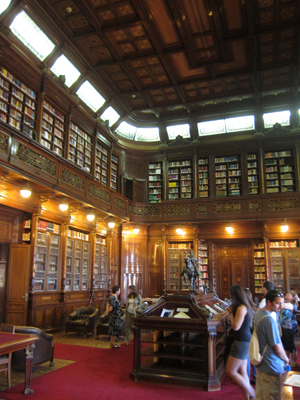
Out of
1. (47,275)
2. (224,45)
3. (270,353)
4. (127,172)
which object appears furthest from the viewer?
(127,172)

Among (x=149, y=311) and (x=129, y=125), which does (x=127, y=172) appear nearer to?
(x=129, y=125)

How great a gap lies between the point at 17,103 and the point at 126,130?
19.7 feet

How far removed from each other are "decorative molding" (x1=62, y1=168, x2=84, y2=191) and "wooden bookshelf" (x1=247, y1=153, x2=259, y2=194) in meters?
6.26

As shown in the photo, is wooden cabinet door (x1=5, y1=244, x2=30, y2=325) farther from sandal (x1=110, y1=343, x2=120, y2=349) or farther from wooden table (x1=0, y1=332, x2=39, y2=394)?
wooden table (x1=0, y1=332, x2=39, y2=394)

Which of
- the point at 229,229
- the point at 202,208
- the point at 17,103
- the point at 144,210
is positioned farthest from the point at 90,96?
the point at 229,229

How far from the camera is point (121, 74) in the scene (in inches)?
418

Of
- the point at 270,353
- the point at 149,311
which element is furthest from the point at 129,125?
the point at 270,353

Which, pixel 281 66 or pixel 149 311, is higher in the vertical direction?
pixel 281 66

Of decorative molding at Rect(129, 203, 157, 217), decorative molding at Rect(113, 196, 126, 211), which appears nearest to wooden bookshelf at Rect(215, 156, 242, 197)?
decorative molding at Rect(129, 203, 157, 217)

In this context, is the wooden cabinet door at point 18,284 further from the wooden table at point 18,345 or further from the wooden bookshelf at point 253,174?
the wooden bookshelf at point 253,174

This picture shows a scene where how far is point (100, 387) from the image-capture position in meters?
4.35

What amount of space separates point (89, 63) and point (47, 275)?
605cm

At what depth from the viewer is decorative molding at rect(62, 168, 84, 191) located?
8.20 meters

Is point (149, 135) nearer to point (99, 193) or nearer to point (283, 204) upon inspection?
point (99, 193)
